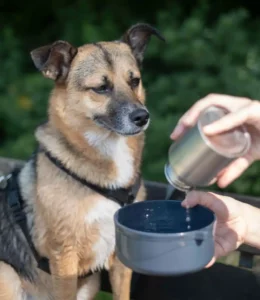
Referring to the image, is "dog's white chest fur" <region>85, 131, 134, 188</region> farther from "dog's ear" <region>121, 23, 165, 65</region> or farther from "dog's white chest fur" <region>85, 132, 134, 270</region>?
"dog's ear" <region>121, 23, 165, 65</region>

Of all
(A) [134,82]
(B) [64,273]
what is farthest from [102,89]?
(B) [64,273]

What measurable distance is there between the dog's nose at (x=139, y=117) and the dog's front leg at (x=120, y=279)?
548mm

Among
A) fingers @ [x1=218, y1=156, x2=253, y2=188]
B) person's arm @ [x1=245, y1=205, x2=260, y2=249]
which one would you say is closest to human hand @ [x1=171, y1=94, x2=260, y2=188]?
fingers @ [x1=218, y1=156, x2=253, y2=188]

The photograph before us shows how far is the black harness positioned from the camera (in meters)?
2.36

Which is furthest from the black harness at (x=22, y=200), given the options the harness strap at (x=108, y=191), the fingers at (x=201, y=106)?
the fingers at (x=201, y=106)

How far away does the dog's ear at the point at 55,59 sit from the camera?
2.38m

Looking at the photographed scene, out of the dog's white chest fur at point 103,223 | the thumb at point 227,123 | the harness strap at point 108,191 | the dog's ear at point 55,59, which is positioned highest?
the thumb at point 227,123

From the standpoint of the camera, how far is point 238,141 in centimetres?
143

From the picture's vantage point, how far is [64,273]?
7.66 feet

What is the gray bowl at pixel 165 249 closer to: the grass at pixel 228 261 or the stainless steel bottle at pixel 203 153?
the stainless steel bottle at pixel 203 153

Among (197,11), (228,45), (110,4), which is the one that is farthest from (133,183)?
(110,4)

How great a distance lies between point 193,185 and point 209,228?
0.45 ft

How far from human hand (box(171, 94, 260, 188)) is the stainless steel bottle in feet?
0.08

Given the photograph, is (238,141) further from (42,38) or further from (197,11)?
(42,38)
